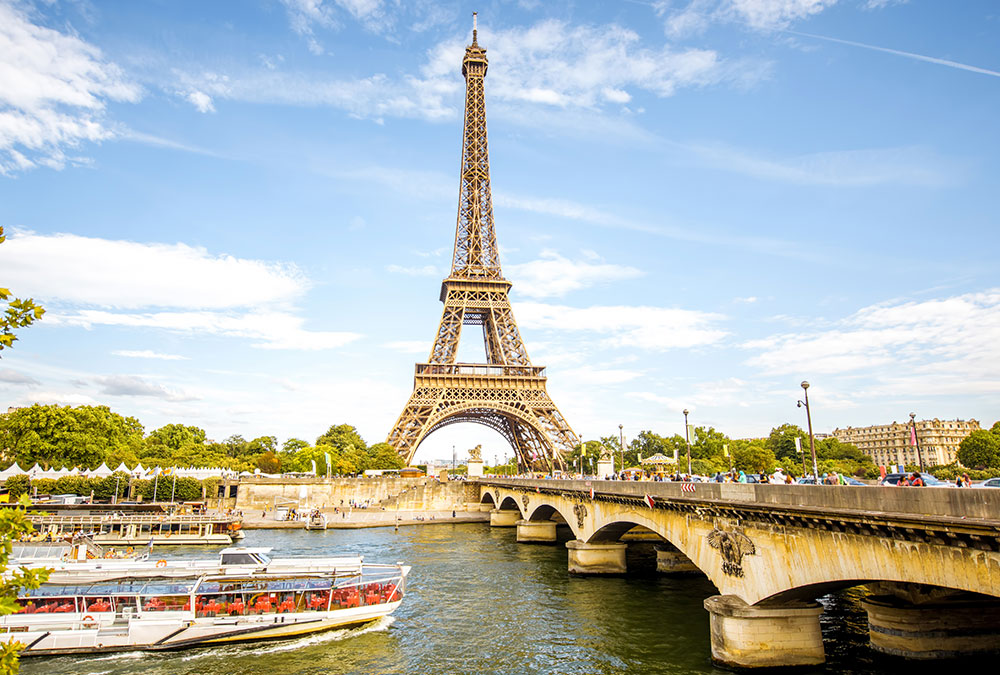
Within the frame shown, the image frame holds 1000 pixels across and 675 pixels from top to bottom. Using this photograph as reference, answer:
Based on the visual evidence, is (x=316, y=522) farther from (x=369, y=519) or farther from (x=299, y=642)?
(x=299, y=642)

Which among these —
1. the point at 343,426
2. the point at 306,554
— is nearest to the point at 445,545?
the point at 306,554

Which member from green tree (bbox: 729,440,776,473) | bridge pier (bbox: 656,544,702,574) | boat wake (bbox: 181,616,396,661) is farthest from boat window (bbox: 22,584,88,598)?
green tree (bbox: 729,440,776,473)

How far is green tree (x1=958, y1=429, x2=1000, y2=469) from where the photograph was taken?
92.3 meters

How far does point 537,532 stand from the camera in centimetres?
5450

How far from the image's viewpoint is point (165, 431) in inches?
5379

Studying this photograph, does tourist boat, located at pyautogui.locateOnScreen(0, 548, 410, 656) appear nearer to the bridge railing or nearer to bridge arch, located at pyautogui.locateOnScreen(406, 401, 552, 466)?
the bridge railing

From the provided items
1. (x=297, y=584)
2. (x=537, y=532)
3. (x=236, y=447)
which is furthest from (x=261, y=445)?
(x=297, y=584)

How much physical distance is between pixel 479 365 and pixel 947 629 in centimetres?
6499

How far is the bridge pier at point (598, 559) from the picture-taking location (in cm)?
3691

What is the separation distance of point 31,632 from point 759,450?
10354 centimetres

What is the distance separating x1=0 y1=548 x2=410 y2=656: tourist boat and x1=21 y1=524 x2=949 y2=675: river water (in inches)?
26.4

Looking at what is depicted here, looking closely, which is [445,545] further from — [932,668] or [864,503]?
[864,503]

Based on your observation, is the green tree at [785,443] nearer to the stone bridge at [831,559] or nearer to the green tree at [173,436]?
the stone bridge at [831,559]

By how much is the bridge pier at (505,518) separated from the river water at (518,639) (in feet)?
107
